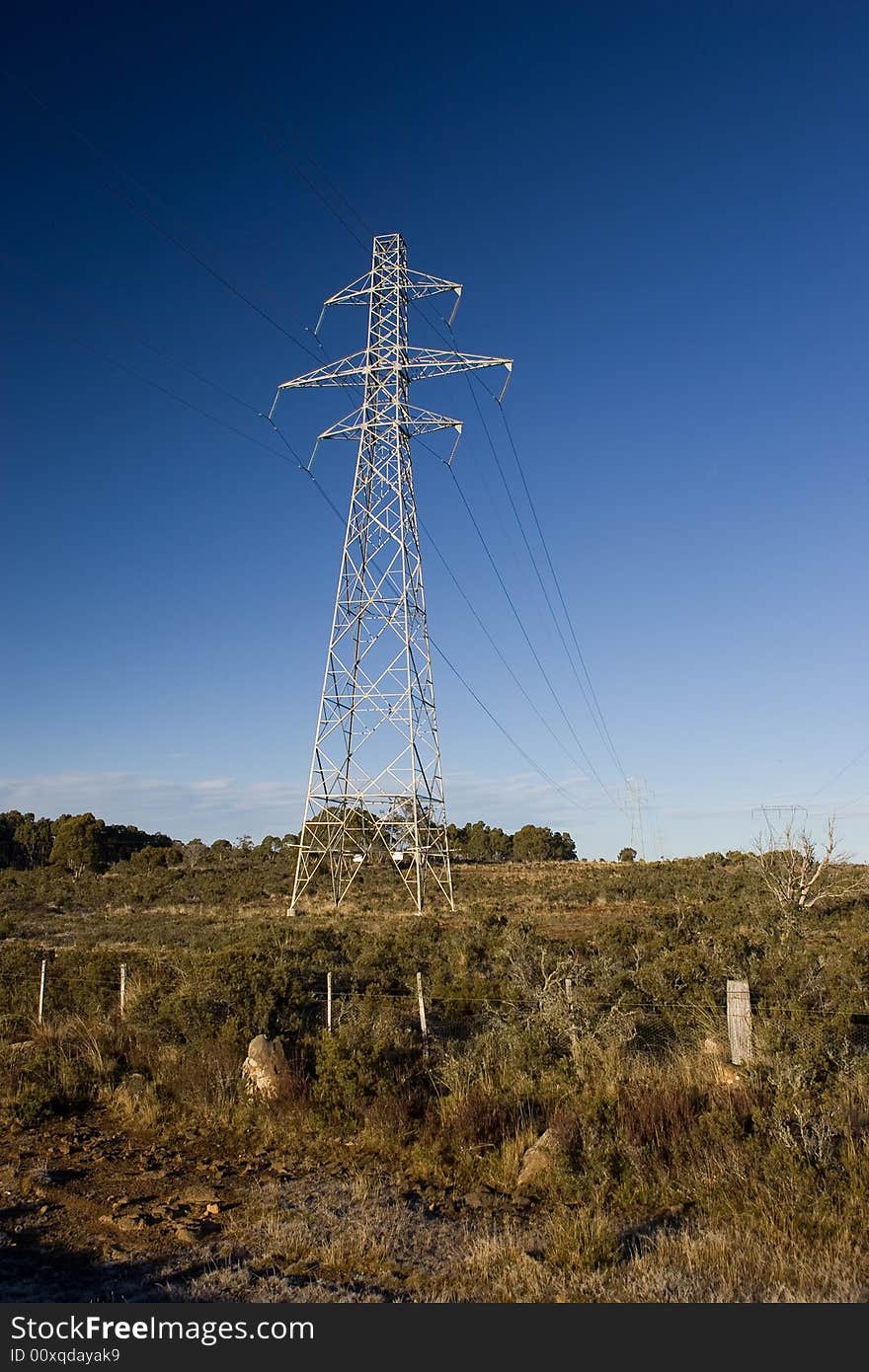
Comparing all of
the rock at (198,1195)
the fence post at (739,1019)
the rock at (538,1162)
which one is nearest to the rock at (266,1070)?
the rock at (198,1195)

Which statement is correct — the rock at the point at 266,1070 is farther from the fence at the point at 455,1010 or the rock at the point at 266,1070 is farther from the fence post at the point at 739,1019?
the fence post at the point at 739,1019

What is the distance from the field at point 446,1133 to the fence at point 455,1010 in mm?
66

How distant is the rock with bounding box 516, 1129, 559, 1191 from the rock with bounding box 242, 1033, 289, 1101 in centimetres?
348

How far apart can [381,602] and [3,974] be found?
17.0m

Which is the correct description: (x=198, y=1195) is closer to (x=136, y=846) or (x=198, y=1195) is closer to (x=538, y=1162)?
(x=538, y=1162)

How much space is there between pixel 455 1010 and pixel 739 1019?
591cm

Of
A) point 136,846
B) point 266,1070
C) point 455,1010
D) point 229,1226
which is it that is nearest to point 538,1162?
point 229,1226

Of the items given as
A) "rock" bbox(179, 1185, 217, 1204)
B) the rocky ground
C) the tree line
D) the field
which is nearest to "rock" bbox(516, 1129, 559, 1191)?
the field

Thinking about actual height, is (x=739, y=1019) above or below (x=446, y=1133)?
above

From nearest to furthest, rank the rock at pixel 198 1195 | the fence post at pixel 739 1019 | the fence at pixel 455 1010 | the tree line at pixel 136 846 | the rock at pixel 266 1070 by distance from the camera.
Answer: the rock at pixel 198 1195, the fence post at pixel 739 1019, the fence at pixel 455 1010, the rock at pixel 266 1070, the tree line at pixel 136 846

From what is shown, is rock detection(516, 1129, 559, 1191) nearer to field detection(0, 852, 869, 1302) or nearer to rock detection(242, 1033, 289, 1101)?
field detection(0, 852, 869, 1302)

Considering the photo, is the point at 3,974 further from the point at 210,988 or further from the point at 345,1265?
the point at 345,1265

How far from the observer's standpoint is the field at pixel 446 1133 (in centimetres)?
683

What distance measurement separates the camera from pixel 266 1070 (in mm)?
11414
